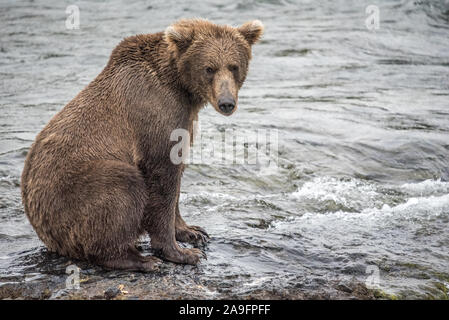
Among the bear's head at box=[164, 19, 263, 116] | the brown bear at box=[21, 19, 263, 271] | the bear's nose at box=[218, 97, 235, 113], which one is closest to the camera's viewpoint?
the brown bear at box=[21, 19, 263, 271]

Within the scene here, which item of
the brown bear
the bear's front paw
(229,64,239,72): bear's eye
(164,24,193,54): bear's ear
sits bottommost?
the bear's front paw

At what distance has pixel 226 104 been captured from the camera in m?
5.46

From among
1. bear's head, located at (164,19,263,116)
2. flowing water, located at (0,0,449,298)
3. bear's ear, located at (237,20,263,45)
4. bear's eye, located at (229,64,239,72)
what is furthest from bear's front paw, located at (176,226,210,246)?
bear's ear, located at (237,20,263,45)

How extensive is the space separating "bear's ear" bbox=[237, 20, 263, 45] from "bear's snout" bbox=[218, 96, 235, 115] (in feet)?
2.84

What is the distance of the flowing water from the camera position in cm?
563

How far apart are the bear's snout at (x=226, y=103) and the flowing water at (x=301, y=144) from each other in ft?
4.53

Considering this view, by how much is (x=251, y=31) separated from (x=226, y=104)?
0.98m

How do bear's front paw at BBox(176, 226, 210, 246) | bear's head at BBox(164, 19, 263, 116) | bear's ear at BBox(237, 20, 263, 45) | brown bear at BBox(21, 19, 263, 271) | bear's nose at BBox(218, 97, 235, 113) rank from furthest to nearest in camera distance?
bear's front paw at BBox(176, 226, 210, 246) → bear's ear at BBox(237, 20, 263, 45) → bear's head at BBox(164, 19, 263, 116) → bear's nose at BBox(218, 97, 235, 113) → brown bear at BBox(21, 19, 263, 271)

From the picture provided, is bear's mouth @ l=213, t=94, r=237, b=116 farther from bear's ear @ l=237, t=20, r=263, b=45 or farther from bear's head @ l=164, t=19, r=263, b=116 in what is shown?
bear's ear @ l=237, t=20, r=263, b=45

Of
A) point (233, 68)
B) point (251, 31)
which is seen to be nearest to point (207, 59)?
point (233, 68)

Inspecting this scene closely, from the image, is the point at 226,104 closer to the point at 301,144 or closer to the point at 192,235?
the point at 192,235

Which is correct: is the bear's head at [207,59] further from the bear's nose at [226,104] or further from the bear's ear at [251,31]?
the bear's ear at [251,31]

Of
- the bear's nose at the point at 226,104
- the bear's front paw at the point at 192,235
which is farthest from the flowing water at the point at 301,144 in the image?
the bear's nose at the point at 226,104

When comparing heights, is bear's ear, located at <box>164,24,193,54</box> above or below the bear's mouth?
above
